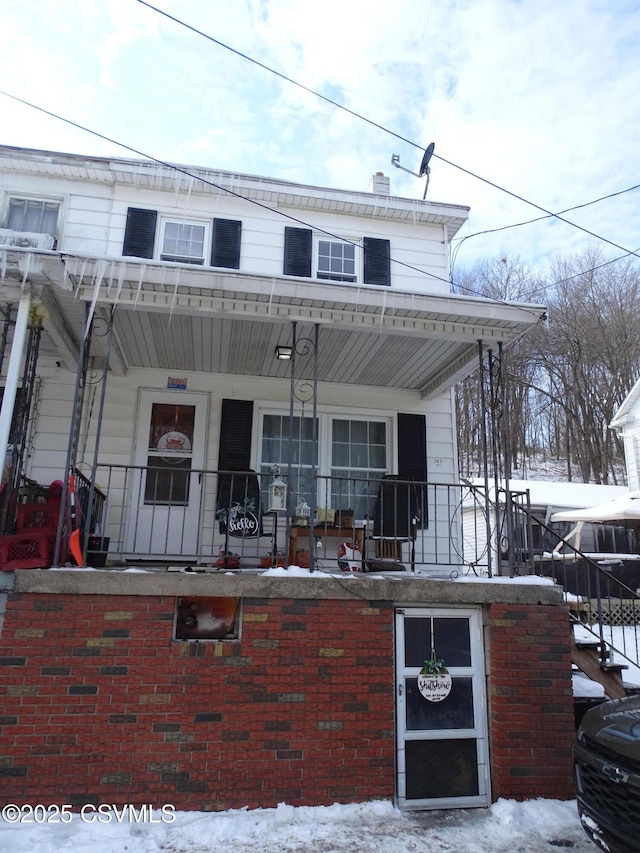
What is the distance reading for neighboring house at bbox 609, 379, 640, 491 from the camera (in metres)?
16.8

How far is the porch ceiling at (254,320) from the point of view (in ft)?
16.5

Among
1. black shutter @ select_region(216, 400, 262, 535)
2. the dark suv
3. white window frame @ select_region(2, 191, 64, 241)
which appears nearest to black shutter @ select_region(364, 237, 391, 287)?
black shutter @ select_region(216, 400, 262, 535)

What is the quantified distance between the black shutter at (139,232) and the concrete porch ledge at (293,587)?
4819 millimetres

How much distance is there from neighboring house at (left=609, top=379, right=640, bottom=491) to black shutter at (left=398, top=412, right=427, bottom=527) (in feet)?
38.0

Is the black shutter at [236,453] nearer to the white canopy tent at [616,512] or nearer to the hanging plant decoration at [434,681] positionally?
the hanging plant decoration at [434,681]

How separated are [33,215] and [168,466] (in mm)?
3867

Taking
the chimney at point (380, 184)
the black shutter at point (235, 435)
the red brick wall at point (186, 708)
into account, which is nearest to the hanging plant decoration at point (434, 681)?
the red brick wall at point (186, 708)

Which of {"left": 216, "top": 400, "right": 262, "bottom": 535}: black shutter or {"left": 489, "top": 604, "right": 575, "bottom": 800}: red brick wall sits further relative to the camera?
{"left": 216, "top": 400, "right": 262, "bottom": 535}: black shutter

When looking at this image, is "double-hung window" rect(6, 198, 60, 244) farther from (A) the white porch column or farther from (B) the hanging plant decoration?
(B) the hanging plant decoration

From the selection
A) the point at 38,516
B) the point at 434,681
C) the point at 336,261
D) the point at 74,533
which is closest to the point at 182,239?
the point at 336,261

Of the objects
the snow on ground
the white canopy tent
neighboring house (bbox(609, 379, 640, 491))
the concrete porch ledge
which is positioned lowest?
the snow on ground

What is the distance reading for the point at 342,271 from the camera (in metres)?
8.39

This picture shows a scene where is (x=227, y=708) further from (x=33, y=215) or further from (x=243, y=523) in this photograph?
(x=33, y=215)

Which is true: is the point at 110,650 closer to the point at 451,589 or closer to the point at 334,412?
the point at 451,589
